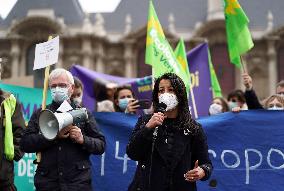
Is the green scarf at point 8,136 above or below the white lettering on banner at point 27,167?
above

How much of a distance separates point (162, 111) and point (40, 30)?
926 inches

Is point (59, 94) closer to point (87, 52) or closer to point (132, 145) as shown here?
point (132, 145)

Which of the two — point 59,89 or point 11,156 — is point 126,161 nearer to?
point 11,156

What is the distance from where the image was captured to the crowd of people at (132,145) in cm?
278

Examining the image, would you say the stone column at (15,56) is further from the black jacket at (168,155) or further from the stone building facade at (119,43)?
the black jacket at (168,155)

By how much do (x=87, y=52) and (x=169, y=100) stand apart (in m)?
23.1

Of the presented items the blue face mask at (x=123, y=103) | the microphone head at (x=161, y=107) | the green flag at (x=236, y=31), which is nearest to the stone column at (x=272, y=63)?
the green flag at (x=236, y=31)

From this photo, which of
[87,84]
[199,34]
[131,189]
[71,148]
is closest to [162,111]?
[131,189]

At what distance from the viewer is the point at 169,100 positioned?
2756 mm

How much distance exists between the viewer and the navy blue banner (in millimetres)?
4496

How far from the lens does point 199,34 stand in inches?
1003

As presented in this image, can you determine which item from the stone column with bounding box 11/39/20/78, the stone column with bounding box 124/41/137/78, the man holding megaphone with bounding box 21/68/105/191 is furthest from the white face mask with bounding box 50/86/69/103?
the stone column with bounding box 124/41/137/78

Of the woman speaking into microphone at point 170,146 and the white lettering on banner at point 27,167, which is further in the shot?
the white lettering on banner at point 27,167

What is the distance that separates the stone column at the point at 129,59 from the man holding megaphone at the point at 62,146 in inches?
909
